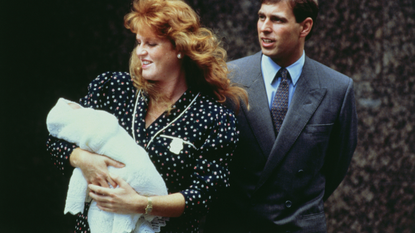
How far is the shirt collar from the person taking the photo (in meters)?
2.30

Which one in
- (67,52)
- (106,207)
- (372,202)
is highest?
(67,52)

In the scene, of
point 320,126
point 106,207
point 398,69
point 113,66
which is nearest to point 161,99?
point 106,207

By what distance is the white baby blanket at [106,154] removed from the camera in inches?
69.6

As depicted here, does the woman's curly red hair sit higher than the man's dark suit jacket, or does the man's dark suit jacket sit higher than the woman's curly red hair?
the woman's curly red hair

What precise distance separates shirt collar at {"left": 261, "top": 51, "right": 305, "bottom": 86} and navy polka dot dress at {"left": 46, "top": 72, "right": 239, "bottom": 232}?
1.18ft

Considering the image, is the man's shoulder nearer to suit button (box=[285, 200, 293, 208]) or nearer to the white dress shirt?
the white dress shirt

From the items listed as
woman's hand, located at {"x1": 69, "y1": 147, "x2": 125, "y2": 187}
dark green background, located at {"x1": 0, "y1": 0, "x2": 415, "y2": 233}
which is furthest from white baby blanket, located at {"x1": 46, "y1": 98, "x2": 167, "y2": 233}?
dark green background, located at {"x1": 0, "y1": 0, "x2": 415, "y2": 233}

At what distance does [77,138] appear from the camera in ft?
6.08

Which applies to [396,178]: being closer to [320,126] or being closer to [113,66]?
[320,126]

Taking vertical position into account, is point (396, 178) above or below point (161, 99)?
below

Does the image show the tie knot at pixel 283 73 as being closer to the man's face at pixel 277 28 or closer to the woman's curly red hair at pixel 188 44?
the man's face at pixel 277 28

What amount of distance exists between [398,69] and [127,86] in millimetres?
2150

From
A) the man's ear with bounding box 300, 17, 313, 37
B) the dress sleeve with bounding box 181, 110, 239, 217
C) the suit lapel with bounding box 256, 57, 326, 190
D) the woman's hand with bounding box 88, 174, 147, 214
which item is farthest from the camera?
the man's ear with bounding box 300, 17, 313, 37

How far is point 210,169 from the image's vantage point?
1.94 m
